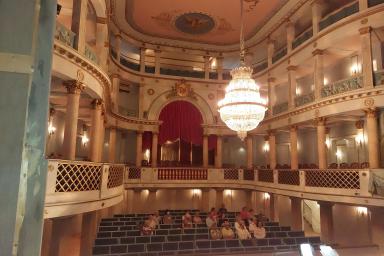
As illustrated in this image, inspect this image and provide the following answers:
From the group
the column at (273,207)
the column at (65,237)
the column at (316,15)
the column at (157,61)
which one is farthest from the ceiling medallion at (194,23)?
the column at (65,237)

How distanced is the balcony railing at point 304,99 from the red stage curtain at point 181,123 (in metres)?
7.06

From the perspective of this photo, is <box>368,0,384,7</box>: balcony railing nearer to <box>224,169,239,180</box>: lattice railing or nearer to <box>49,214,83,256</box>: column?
<box>224,169,239,180</box>: lattice railing

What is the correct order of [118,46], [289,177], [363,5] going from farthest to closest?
[118,46]
[289,177]
[363,5]

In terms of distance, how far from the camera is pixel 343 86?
468 inches

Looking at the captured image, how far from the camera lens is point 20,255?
0.97 m

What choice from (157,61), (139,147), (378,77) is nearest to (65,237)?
(139,147)

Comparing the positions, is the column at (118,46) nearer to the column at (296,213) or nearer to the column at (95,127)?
the column at (95,127)

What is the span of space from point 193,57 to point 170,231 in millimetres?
13938

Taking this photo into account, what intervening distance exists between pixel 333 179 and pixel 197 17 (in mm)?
11090

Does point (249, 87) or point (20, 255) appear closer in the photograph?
point (20, 255)

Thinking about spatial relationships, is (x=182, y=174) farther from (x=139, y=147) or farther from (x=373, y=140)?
(x=373, y=140)

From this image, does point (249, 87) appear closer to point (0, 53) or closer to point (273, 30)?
point (0, 53)

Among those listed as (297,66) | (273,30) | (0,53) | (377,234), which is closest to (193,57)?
(273,30)

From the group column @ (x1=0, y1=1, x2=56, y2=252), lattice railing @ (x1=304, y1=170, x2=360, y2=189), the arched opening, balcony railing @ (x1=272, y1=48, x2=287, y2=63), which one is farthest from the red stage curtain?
column @ (x1=0, y1=1, x2=56, y2=252)
